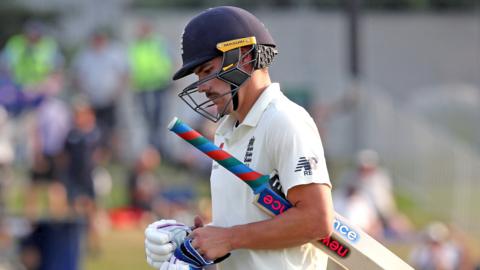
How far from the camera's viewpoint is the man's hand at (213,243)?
4.70 metres

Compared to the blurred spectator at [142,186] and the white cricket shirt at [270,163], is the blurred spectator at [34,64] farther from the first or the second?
the white cricket shirt at [270,163]

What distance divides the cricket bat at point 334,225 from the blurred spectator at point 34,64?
43.8ft

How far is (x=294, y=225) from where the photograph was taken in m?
4.61

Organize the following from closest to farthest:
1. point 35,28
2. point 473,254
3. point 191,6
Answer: point 473,254 < point 35,28 < point 191,6

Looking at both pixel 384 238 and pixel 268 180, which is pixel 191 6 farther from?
pixel 268 180

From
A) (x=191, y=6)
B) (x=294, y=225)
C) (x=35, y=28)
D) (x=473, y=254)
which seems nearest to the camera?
(x=294, y=225)

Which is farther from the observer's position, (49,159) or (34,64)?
(34,64)

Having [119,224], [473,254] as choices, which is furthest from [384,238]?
[119,224]

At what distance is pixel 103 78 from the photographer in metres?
19.4

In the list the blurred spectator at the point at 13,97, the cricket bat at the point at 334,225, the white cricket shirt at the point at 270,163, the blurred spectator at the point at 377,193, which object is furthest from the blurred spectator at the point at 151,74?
the cricket bat at the point at 334,225

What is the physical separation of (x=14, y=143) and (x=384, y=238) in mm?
5722

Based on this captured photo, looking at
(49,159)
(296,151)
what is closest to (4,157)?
(49,159)

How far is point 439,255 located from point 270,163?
29.0 feet

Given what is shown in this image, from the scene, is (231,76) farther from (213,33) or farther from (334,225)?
(334,225)
